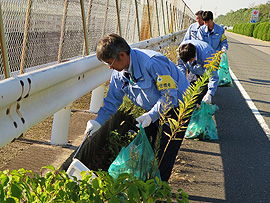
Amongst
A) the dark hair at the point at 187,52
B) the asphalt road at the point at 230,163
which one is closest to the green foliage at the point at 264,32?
the asphalt road at the point at 230,163

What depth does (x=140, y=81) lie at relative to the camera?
13.1 ft

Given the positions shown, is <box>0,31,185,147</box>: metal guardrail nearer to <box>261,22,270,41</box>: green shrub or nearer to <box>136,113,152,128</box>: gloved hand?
<box>136,113,152,128</box>: gloved hand

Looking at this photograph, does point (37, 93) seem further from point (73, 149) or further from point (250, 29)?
point (250, 29)

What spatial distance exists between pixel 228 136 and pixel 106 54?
3.85 m

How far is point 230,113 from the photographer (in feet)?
28.4

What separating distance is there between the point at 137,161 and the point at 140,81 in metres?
0.73

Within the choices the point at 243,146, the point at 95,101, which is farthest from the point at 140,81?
the point at 243,146

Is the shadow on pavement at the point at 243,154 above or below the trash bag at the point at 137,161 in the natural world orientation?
below

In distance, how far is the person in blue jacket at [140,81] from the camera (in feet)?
12.0

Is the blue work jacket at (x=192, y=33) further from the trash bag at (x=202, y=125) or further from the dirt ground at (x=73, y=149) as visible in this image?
A: the dirt ground at (x=73, y=149)

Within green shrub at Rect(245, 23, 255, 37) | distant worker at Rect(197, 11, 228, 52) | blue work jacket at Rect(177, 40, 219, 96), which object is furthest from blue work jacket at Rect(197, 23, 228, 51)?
green shrub at Rect(245, 23, 255, 37)

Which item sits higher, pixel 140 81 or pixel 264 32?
pixel 140 81

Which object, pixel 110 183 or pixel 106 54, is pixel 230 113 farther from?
pixel 110 183

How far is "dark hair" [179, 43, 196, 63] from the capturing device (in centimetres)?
591
